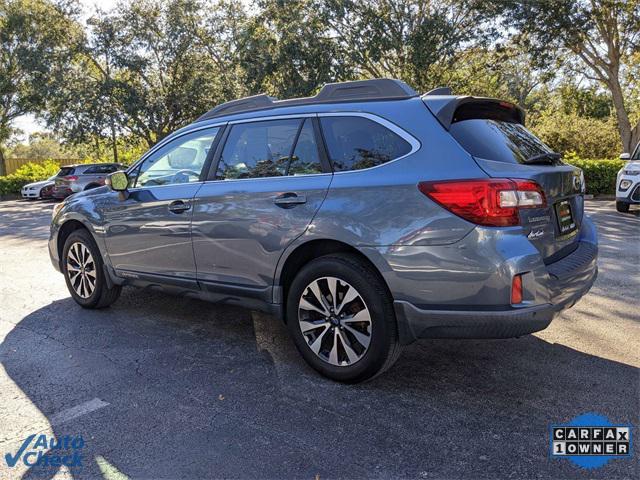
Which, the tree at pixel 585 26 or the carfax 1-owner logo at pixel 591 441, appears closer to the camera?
the carfax 1-owner logo at pixel 591 441

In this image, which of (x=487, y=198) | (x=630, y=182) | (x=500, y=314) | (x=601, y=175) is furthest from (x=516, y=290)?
(x=601, y=175)

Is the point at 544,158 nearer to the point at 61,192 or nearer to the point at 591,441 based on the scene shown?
the point at 591,441

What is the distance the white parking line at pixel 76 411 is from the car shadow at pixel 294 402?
0.04 m

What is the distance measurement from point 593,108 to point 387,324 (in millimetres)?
36000

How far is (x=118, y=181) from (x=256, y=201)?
5.45 ft

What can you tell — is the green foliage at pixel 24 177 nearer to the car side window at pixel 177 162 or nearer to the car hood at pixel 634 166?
the car side window at pixel 177 162

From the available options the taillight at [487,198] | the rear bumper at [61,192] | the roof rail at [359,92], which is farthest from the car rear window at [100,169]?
the taillight at [487,198]

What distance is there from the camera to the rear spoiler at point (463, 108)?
10.6 ft

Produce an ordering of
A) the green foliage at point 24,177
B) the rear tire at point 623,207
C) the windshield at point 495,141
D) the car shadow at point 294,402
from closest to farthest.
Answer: the car shadow at point 294,402, the windshield at point 495,141, the rear tire at point 623,207, the green foliage at point 24,177

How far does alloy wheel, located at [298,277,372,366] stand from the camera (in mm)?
3318

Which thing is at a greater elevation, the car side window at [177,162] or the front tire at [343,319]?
the car side window at [177,162]

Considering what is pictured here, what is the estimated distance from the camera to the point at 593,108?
110 feet

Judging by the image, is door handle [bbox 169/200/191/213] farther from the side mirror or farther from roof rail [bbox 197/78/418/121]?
roof rail [bbox 197/78/418/121]

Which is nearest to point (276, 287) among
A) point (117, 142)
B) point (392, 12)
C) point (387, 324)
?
point (387, 324)
